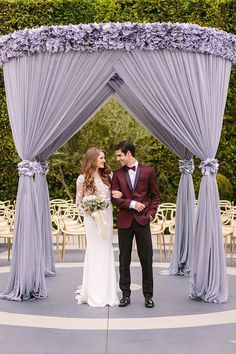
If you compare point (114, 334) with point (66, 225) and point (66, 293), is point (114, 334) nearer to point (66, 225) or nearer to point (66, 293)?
point (66, 293)

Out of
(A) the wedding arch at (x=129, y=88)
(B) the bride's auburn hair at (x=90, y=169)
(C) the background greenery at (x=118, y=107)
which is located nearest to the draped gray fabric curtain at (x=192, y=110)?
(A) the wedding arch at (x=129, y=88)

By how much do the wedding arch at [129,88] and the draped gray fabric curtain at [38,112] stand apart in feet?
0.04

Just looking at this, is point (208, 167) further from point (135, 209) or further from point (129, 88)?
point (129, 88)

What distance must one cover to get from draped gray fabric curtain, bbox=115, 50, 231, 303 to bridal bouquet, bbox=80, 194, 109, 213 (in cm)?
119

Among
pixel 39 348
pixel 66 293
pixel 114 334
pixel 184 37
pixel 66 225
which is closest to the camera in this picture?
pixel 39 348

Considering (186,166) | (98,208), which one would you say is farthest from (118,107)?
(98,208)

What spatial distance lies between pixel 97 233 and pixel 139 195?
30.1 inches

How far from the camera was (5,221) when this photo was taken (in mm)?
13406

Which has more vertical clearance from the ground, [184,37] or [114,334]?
[184,37]

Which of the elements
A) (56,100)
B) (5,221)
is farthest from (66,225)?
(56,100)

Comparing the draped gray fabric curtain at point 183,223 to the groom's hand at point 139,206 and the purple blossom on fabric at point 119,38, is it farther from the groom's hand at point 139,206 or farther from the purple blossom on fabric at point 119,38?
the groom's hand at point 139,206

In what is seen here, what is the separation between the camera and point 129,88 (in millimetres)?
8719

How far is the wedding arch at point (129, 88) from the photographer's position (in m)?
8.40

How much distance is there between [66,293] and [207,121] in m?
2.86
